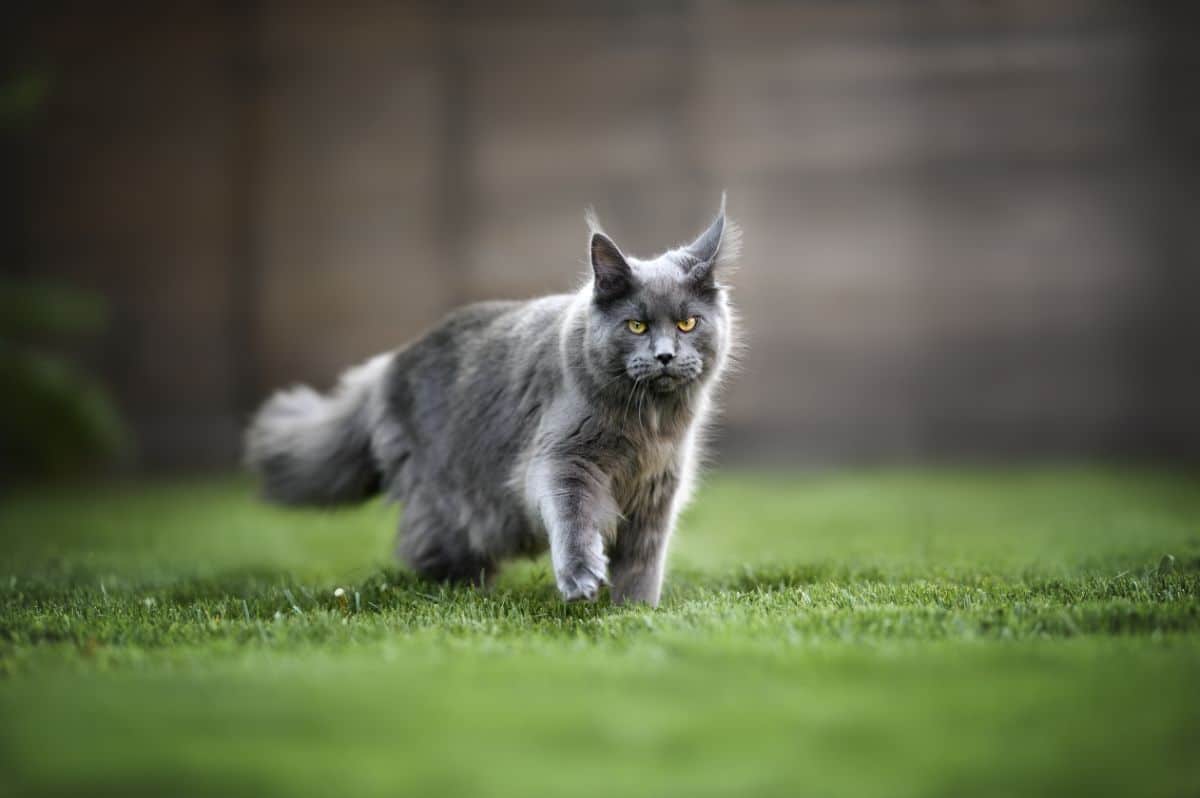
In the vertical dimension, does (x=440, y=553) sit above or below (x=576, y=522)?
below

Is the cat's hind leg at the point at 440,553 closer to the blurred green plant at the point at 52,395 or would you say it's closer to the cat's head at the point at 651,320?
the cat's head at the point at 651,320

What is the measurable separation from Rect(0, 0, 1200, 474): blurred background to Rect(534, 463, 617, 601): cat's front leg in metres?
4.27

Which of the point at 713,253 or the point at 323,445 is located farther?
the point at 323,445

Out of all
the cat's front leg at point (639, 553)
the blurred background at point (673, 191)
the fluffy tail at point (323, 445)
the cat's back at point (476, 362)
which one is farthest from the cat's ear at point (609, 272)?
the blurred background at point (673, 191)

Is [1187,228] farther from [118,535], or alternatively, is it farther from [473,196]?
[118,535]

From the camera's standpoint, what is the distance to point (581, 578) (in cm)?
274

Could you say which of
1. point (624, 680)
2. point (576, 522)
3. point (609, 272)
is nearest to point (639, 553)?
point (576, 522)

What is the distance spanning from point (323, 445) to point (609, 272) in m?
1.31

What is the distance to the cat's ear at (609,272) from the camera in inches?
116

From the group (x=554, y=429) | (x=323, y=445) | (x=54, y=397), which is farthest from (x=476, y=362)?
(x=54, y=397)

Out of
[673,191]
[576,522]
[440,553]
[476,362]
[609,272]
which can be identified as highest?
[673,191]

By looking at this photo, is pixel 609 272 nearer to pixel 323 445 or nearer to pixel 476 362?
pixel 476 362

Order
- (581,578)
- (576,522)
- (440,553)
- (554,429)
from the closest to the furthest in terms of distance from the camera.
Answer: (581,578)
(576,522)
(554,429)
(440,553)

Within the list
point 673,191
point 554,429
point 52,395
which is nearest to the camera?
point 554,429
